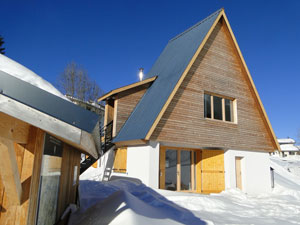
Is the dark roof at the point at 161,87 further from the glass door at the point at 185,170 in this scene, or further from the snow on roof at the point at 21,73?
the snow on roof at the point at 21,73

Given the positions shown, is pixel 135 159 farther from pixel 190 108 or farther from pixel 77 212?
pixel 77 212

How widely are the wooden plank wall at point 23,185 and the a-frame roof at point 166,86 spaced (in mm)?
7322

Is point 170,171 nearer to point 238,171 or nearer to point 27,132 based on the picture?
point 238,171

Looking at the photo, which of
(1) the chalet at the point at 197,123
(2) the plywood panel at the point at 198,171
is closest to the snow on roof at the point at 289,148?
(1) the chalet at the point at 197,123

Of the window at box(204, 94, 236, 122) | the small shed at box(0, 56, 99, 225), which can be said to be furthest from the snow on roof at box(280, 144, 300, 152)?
the small shed at box(0, 56, 99, 225)

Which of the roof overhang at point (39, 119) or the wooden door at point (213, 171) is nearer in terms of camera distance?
the roof overhang at point (39, 119)

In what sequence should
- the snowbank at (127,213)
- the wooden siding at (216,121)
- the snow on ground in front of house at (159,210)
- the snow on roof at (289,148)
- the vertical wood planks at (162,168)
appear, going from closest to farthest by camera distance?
1. the snowbank at (127,213)
2. the snow on ground in front of house at (159,210)
3. the wooden siding at (216,121)
4. the vertical wood planks at (162,168)
5. the snow on roof at (289,148)

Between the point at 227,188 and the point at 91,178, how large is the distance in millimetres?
7633

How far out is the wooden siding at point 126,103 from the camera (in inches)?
505

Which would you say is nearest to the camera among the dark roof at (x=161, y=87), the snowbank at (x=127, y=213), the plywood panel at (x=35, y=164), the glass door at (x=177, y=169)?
the plywood panel at (x=35, y=164)

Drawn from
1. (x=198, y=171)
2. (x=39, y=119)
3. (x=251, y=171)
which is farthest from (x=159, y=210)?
(x=251, y=171)

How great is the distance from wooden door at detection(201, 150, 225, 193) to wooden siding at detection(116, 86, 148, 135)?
4740 mm

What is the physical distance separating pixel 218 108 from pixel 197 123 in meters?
2.09

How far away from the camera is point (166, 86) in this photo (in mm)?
12133
